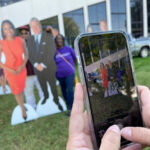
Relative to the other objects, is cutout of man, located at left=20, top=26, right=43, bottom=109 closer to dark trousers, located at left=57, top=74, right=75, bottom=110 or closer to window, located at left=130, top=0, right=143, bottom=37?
dark trousers, located at left=57, top=74, right=75, bottom=110

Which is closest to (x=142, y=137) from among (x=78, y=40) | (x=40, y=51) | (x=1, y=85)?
(x=78, y=40)

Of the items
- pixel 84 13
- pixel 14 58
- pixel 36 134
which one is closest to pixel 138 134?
pixel 36 134

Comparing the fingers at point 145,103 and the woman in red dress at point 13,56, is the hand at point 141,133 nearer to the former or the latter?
the fingers at point 145,103

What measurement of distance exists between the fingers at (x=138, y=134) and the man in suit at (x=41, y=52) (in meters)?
2.00

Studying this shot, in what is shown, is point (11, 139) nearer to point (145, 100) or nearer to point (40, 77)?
point (40, 77)

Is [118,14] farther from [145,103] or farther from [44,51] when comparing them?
[145,103]

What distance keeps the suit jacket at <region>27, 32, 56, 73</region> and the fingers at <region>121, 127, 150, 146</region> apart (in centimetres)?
200

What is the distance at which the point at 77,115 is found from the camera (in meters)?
1.03

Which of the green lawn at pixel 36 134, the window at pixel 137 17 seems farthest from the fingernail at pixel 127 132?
the window at pixel 137 17

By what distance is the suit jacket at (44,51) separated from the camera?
102 inches

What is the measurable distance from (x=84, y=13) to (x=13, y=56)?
8.41 meters

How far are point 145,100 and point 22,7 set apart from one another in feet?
20.6

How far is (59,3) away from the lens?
870cm

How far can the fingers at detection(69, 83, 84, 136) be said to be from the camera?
1.00m
